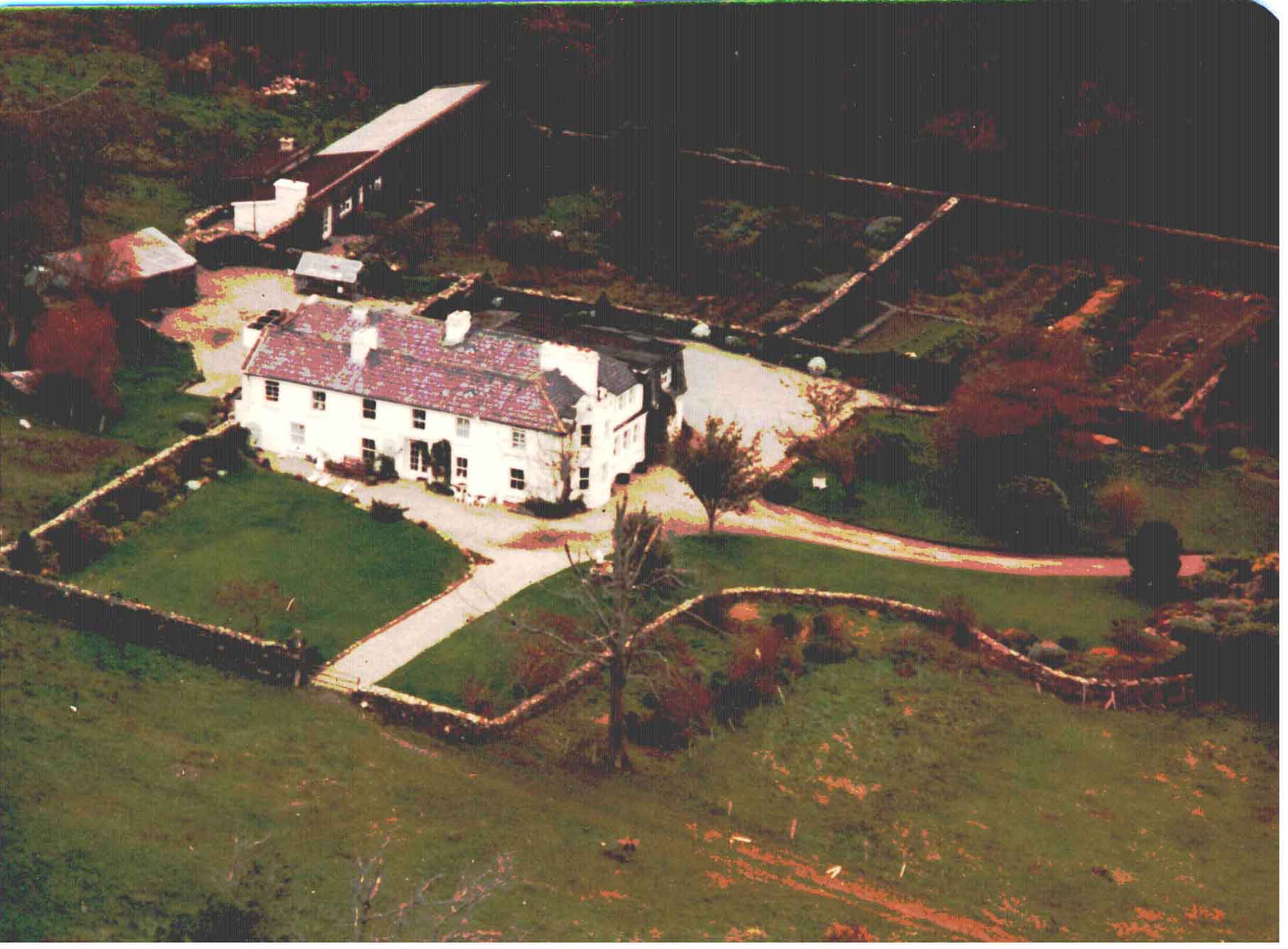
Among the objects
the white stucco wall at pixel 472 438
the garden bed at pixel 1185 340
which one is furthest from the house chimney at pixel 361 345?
the garden bed at pixel 1185 340

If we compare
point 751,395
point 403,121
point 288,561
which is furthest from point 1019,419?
point 403,121

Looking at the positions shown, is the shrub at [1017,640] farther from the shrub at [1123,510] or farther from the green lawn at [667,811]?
the shrub at [1123,510]

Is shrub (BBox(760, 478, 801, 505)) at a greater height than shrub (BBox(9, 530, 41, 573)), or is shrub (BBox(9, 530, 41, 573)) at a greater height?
shrub (BBox(9, 530, 41, 573))

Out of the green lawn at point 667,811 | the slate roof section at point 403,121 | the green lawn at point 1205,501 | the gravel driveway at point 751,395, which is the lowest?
the green lawn at point 667,811

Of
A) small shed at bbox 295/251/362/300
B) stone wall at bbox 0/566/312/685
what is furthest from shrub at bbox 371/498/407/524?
small shed at bbox 295/251/362/300

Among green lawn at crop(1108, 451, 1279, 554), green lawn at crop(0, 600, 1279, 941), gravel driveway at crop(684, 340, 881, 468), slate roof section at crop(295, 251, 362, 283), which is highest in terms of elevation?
slate roof section at crop(295, 251, 362, 283)

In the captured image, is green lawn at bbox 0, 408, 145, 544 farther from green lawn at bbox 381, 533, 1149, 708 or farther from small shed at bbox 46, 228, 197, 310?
green lawn at bbox 381, 533, 1149, 708

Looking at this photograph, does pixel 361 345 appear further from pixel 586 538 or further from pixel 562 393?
pixel 586 538
